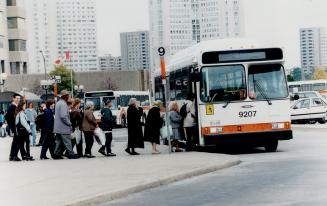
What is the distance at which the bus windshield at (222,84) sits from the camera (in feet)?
73.8

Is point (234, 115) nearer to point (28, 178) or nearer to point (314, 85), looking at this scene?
point (28, 178)

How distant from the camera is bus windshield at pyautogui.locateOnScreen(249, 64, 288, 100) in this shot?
22.6 meters

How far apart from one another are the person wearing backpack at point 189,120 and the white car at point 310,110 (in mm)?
23970

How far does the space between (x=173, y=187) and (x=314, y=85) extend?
79672 mm

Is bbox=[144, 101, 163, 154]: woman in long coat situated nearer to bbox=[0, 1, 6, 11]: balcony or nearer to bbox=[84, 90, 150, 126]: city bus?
bbox=[84, 90, 150, 126]: city bus

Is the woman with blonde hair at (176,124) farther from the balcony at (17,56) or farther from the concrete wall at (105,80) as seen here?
the concrete wall at (105,80)

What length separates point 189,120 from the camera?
23984mm

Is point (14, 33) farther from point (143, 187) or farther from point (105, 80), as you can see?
point (143, 187)

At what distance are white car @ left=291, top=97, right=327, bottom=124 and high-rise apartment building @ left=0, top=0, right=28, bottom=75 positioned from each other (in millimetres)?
61491

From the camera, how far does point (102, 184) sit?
14391 mm

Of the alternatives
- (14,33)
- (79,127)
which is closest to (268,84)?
(79,127)

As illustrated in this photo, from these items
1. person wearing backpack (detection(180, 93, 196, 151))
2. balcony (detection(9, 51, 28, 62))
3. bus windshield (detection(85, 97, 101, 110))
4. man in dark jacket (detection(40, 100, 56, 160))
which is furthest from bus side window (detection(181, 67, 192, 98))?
balcony (detection(9, 51, 28, 62))

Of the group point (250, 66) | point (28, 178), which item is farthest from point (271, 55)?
point (28, 178)

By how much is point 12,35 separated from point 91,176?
305ft
